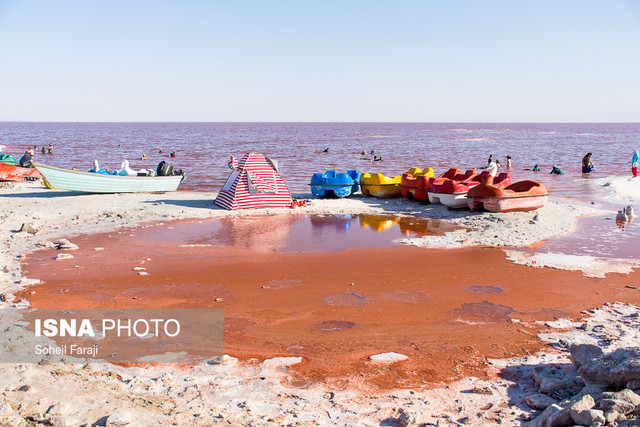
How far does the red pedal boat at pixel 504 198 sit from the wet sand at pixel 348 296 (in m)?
4.10

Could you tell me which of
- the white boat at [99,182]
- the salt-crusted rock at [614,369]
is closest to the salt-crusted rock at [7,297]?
the salt-crusted rock at [614,369]

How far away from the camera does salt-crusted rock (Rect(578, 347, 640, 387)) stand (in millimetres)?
4824

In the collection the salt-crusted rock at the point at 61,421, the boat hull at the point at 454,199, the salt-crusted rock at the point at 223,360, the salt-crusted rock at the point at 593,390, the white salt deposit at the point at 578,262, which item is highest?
the boat hull at the point at 454,199

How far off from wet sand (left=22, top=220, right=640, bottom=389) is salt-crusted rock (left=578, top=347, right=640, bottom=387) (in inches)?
49.9

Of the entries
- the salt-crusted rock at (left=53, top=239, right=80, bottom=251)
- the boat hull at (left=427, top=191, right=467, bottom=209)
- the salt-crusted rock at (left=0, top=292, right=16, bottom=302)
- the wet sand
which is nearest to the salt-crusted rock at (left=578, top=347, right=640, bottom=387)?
the wet sand

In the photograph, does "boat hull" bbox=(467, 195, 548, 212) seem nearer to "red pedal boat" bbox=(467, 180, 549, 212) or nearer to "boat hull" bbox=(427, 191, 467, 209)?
"red pedal boat" bbox=(467, 180, 549, 212)

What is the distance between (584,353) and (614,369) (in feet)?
1.96

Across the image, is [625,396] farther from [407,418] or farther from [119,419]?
[119,419]

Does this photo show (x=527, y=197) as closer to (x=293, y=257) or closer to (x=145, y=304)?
(x=293, y=257)

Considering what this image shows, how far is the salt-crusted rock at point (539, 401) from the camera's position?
508 cm

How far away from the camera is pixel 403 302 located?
27.4 ft

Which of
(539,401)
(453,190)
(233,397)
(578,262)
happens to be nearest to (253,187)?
(453,190)

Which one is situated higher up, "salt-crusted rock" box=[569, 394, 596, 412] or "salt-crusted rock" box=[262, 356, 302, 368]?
"salt-crusted rock" box=[569, 394, 596, 412]

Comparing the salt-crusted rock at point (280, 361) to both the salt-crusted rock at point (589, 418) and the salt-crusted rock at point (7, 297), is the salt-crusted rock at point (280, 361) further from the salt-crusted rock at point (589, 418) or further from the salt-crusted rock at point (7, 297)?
the salt-crusted rock at point (7, 297)
